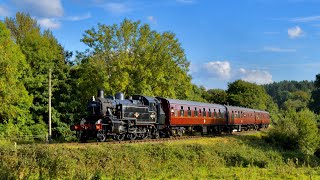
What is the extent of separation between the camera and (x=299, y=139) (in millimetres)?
50406

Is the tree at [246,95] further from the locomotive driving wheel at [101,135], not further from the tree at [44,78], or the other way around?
the locomotive driving wheel at [101,135]

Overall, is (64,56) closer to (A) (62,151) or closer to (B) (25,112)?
(B) (25,112)

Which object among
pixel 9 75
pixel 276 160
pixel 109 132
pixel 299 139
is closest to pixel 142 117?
pixel 109 132

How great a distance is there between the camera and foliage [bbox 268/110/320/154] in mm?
50312

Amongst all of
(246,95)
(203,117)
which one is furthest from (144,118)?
(246,95)

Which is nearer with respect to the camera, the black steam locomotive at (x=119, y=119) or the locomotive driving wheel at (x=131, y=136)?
the black steam locomotive at (x=119, y=119)

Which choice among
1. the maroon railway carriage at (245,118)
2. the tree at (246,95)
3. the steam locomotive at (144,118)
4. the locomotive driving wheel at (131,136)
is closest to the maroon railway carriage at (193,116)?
the steam locomotive at (144,118)

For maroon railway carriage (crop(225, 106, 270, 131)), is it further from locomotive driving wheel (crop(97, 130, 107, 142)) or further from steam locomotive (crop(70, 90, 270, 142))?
locomotive driving wheel (crop(97, 130, 107, 142))

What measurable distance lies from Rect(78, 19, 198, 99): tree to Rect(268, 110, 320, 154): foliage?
1516 centimetres

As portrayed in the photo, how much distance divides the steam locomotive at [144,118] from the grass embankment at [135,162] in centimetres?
328

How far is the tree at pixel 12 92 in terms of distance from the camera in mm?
40781

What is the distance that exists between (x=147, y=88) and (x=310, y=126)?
22.9 m

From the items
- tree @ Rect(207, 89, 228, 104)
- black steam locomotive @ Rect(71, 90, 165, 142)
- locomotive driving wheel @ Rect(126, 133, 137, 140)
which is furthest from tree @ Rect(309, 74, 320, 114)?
locomotive driving wheel @ Rect(126, 133, 137, 140)

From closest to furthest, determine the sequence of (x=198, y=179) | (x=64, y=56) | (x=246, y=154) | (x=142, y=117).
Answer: (x=198, y=179) → (x=142, y=117) → (x=246, y=154) → (x=64, y=56)
